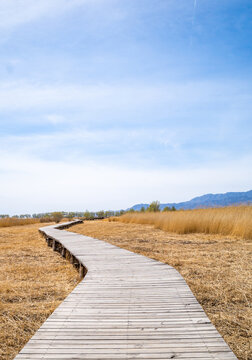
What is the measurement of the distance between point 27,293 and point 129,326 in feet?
8.13

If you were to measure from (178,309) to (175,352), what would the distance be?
0.85m

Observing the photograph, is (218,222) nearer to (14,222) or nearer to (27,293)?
(27,293)

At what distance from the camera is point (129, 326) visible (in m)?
2.39

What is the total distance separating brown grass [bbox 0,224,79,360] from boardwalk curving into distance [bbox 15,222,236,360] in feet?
1.57

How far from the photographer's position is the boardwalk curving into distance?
1959mm

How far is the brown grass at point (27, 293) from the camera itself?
287 centimetres

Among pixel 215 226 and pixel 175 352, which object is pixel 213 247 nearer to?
pixel 215 226

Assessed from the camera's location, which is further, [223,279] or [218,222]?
[218,222]

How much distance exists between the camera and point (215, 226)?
10586 millimetres

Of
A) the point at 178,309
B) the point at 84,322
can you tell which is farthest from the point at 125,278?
the point at 84,322

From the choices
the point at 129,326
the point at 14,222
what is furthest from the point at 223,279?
the point at 14,222

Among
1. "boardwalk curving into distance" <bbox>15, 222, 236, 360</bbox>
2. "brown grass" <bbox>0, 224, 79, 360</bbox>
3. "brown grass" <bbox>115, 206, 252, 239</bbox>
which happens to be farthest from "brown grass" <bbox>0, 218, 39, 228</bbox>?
"boardwalk curving into distance" <bbox>15, 222, 236, 360</bbox>

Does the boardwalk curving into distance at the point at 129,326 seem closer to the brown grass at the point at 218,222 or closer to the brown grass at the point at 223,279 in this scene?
the brown grass at the point at 223,279

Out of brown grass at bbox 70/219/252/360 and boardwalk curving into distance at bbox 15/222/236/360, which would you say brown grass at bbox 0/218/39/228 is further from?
boardwalk curving into distance at bbox 15/222/236/360
